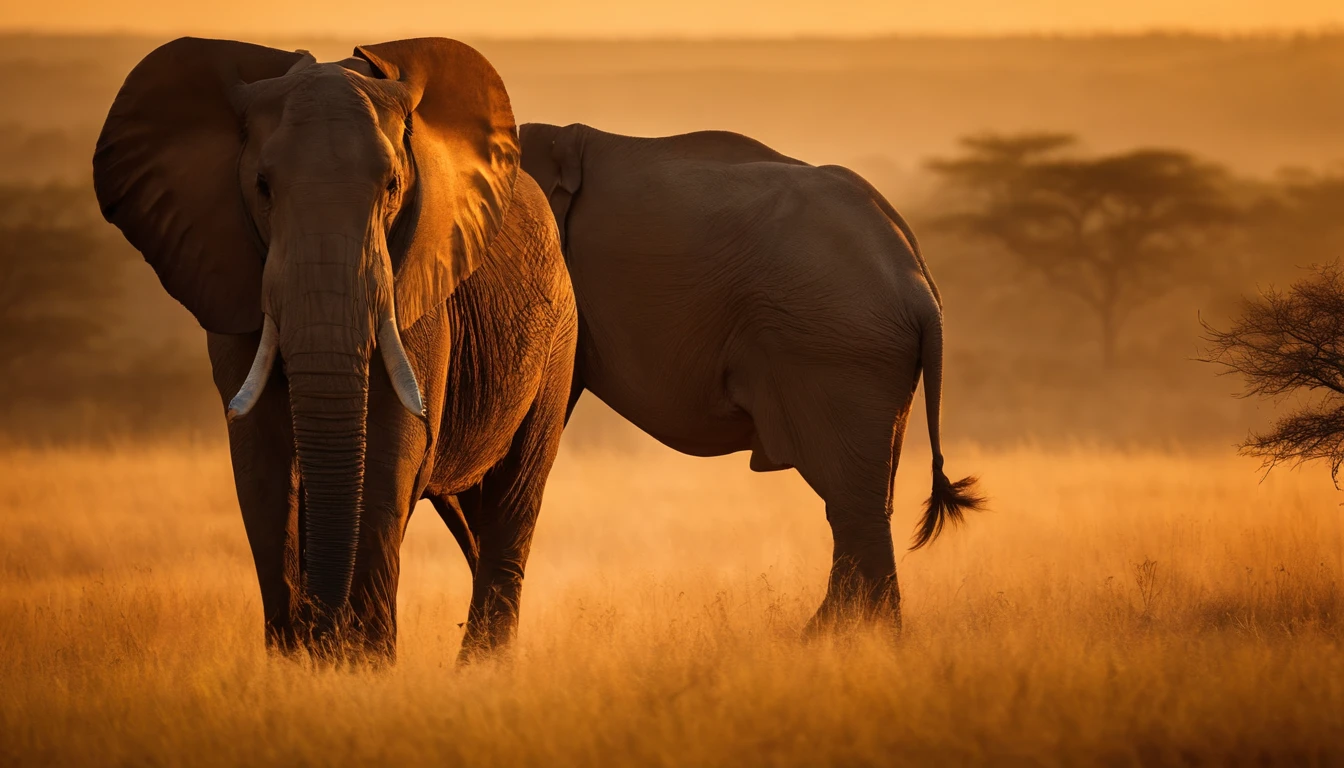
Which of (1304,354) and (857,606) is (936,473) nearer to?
(857,606)

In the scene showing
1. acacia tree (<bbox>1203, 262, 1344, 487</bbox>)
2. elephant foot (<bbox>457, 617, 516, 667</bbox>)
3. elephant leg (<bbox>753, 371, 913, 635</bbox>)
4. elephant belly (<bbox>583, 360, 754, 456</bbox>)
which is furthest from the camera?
acacia tree (<bbox>1203, 262, 1344, 487</bbox>)

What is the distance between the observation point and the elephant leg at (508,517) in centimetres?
959

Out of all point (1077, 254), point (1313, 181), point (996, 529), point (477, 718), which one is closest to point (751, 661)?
point (477, 718)

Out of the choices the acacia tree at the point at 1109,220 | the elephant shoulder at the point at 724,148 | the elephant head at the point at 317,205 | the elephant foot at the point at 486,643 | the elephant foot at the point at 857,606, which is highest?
the acacia tree at the point at 1109,220

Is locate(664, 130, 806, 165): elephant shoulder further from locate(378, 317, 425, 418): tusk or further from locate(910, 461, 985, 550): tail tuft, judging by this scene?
locate(378, 317, 425, 418): tusk

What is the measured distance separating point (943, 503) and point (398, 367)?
149 inches

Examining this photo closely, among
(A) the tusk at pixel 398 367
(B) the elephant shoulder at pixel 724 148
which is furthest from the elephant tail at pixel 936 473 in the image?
(A) the tusk at pixel 398 367

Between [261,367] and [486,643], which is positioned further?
[486,643]

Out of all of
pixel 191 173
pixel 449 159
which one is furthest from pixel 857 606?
pixel 191 173

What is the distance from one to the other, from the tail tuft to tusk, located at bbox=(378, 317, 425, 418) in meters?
3.54

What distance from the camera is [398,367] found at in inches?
285

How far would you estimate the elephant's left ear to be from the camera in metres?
7.62

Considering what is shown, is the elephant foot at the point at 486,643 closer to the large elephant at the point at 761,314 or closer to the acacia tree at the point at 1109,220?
the large elephant at the point at 761,314

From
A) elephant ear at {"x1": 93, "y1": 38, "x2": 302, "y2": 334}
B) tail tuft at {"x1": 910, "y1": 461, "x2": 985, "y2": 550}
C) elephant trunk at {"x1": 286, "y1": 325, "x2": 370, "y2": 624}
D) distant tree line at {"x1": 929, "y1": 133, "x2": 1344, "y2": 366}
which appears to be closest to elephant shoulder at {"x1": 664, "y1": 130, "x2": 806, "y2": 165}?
tail tuft at {"x1": 910, "y1": 461, "x2": 985, "y2": 550}
